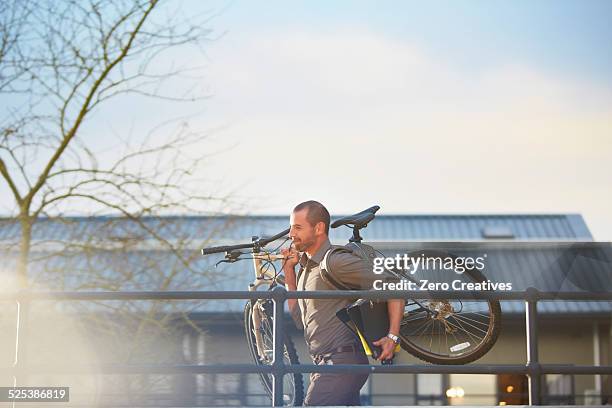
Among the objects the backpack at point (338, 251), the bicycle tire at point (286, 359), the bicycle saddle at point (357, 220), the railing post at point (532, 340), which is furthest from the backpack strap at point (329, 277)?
the railing post at point (532, 340)

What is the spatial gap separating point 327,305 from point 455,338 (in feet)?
3.26

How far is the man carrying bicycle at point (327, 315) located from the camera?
677cm

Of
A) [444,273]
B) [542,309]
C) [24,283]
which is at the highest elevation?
[542,309]

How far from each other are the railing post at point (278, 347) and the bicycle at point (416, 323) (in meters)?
0.28

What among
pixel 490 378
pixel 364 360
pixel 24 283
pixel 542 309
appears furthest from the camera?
pixel 490 378

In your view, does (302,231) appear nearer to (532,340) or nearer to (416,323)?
(416,323)

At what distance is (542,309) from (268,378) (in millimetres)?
14018

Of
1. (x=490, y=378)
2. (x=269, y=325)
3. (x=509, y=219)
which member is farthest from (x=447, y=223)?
(x=269, y=325)

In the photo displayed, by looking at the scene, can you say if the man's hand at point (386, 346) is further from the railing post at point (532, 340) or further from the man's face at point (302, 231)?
the railing post at point (532, 340)

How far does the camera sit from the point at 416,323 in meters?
7.16

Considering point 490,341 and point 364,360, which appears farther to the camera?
point 490,341

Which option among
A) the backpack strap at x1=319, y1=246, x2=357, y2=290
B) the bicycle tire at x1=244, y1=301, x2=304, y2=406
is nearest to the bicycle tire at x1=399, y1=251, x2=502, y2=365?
the backpack strap at x1=319, y1=246, x2=357, y2=290

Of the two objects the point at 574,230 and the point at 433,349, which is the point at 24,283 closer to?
the point at 433,349

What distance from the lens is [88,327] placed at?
36.9ft
